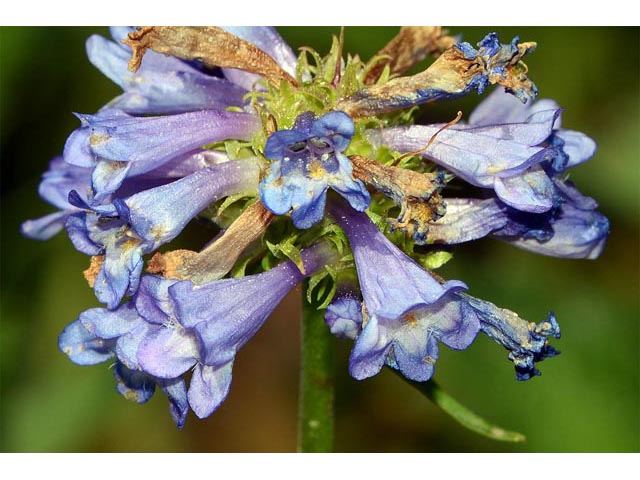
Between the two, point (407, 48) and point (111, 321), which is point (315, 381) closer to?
point (111, 321)

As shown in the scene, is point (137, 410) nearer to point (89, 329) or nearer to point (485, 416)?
point (485, 416)

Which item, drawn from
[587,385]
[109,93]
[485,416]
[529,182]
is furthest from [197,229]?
[529,182]

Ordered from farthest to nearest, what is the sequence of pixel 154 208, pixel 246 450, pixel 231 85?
pixel 246 450 < pixel 231 85 < pixel 154 208

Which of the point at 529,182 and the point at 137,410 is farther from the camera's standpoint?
the point at 137,410

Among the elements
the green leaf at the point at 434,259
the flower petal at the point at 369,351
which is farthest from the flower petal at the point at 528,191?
the flower petal at the point at 369,351

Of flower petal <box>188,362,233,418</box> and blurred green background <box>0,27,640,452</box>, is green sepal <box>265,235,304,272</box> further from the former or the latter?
blurred green background <box>0,27,640,452</box>

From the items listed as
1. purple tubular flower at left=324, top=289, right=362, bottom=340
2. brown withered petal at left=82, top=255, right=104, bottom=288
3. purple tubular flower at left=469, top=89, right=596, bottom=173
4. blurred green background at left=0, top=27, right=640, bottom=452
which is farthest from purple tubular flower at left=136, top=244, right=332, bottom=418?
blurred green background at left=0, top=27, right=640, bottom=452
